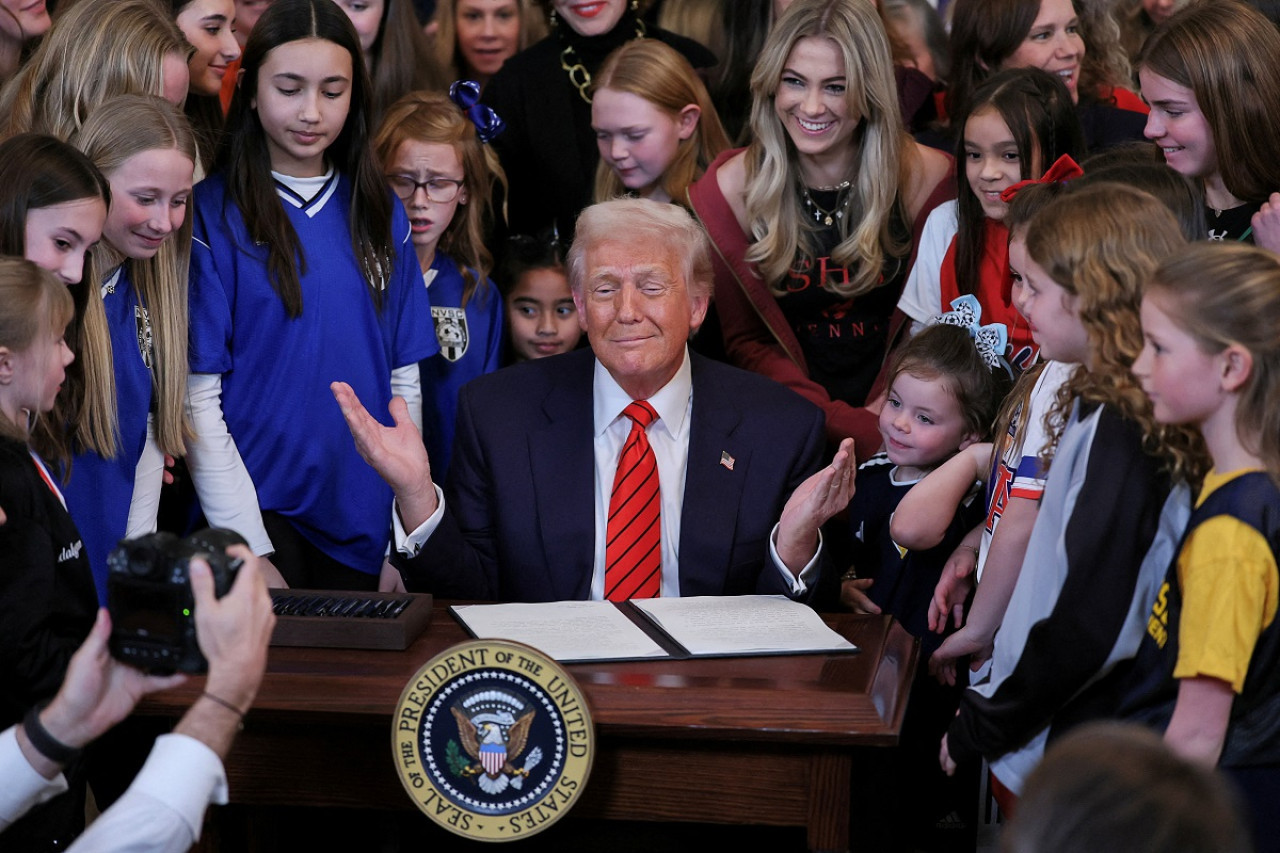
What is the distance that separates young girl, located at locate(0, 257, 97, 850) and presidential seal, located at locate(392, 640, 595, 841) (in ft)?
1.78

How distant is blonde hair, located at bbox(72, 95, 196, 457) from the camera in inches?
118

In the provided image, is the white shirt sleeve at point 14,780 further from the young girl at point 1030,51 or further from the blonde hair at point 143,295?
the young girl at point 1030,51

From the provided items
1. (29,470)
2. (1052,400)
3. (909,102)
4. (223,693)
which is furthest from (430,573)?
(909,102)

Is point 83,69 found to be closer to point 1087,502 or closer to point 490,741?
point 490,741

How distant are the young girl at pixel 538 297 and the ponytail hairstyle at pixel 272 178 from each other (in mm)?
668

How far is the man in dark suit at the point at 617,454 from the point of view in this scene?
3004 millimetres

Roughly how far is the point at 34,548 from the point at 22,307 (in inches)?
16.0

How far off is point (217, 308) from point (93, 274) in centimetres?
45

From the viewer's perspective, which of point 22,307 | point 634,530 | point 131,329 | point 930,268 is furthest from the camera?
point 930,268

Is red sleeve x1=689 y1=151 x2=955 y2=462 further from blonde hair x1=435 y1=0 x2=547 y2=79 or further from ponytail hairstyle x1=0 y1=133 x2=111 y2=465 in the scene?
ponytail hairstyle x1=0 y1=133 x2=111 y2=465

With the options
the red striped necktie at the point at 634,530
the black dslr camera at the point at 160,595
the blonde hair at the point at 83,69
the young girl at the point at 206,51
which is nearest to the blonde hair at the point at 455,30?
the young girl at the point at 206,51

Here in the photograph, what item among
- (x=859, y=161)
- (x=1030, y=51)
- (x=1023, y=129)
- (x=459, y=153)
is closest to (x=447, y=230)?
(x=459, y=153)

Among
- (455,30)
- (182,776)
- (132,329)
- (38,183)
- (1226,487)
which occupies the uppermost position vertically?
(455,30)

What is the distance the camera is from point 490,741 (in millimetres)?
2256
